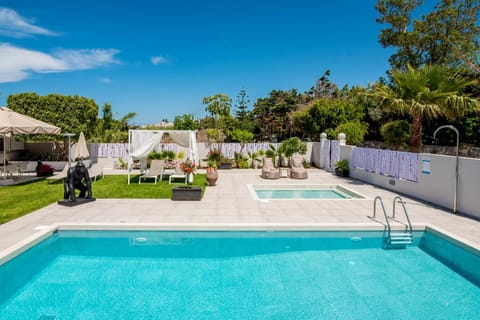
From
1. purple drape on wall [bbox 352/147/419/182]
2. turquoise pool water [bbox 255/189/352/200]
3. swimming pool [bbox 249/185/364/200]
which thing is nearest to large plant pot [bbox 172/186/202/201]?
swimming pool [bbox 249/185/364/200]

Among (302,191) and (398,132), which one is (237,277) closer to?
(302,191)

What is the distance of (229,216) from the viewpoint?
8.10 m

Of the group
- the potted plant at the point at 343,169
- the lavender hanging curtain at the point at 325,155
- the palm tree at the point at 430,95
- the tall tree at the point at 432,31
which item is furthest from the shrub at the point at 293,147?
the tall tree at the point at 432,31

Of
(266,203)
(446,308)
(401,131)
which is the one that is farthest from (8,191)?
(401,131)

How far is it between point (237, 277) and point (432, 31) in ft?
106

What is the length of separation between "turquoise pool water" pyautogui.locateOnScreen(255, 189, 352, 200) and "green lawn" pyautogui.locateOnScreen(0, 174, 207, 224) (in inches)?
115

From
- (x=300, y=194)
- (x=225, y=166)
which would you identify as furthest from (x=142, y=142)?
(x=225, y=166)

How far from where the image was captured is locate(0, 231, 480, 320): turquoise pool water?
4.44 m

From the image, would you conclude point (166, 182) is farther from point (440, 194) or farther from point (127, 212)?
point (440, 194)

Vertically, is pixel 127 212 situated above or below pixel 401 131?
below

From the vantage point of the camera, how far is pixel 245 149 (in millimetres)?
22719

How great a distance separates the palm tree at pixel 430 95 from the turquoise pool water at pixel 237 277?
597 centimetres

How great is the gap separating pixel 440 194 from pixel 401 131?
15.5 ft

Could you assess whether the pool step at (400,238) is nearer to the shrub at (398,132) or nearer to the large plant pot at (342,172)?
the shrub at (398,132)
